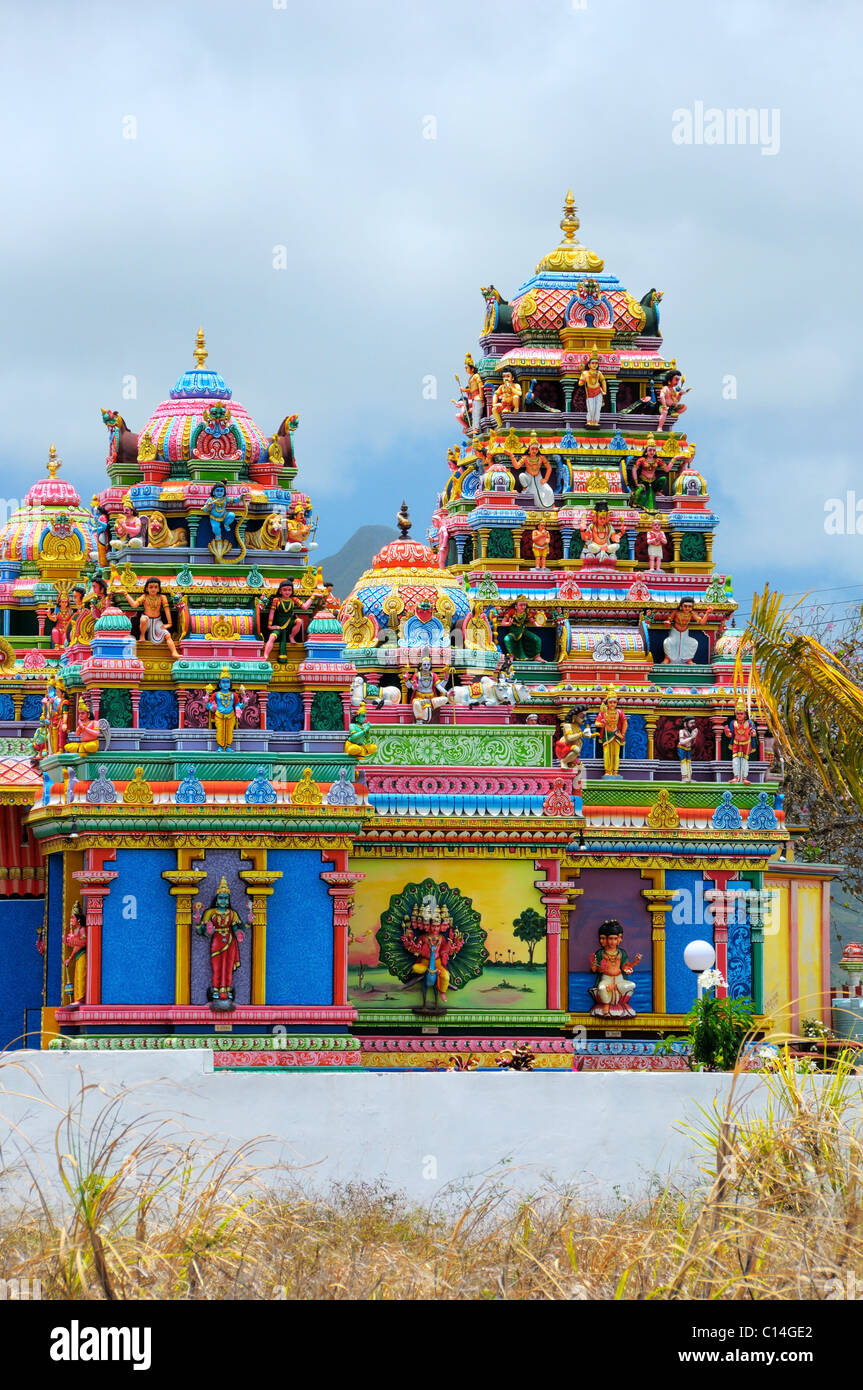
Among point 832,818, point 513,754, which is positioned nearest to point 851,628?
point 832,818

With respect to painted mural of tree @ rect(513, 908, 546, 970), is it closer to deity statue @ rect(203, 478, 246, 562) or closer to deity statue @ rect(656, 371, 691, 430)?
deity statue @ rect(203, 478, 246, 562)

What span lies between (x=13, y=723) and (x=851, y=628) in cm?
2994

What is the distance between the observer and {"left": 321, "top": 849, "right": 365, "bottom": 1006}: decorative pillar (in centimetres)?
3591

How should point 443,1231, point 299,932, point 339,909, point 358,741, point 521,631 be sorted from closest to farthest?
point 443,1231
point 299,932
point 339,909
point 358,741
point 521,631

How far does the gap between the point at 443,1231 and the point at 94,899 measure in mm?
13914

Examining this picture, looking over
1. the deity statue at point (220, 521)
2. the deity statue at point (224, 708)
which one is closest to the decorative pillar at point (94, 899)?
the deity statue at point (224, 708)

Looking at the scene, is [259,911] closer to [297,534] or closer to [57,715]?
[57,715]

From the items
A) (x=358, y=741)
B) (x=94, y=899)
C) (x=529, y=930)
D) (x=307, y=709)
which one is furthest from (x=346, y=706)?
(x=529, y=930)

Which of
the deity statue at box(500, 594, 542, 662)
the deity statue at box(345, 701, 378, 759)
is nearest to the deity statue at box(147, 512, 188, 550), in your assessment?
the deity statue at box(345, 701, 378, 759)

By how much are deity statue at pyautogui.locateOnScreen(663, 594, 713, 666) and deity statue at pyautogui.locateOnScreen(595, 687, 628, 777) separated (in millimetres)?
2413

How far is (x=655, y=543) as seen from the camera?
50312mm

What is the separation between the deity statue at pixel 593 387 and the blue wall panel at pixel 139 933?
1907cm
